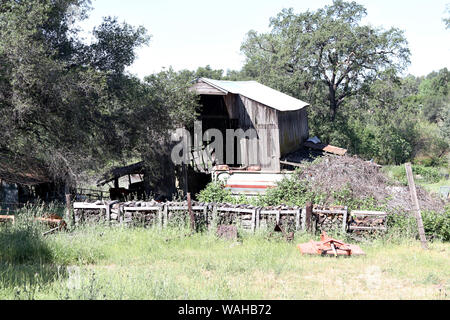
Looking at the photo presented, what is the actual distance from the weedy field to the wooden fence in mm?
578

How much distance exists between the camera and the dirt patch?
1347cm

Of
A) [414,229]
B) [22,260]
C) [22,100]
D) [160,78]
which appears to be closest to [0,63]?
[22,100]

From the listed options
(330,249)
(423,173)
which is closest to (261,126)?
(330,249)

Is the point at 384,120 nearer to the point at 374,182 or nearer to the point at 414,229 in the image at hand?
the point at 374,182

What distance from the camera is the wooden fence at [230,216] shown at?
39.1 feet

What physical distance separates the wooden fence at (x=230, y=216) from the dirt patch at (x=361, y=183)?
4.89 feet

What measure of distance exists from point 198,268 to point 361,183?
777 cm

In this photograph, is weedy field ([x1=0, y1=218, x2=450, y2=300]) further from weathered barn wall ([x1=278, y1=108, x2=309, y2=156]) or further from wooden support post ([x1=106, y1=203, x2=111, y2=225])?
weathered barn wall ([x1=278, y1=108, x2=309, y2=156])

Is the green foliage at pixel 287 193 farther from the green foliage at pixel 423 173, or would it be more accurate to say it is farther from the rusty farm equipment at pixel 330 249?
the green foliage at pixel 423 173

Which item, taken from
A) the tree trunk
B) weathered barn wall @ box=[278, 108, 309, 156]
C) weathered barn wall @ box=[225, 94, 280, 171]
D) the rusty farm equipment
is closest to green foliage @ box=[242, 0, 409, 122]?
the tree trunk

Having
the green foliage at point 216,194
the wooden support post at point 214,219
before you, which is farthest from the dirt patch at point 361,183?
the wooden support post at point 214,219

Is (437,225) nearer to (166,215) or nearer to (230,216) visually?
(230,216)

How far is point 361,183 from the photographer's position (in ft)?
47.1

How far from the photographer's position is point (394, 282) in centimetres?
833
